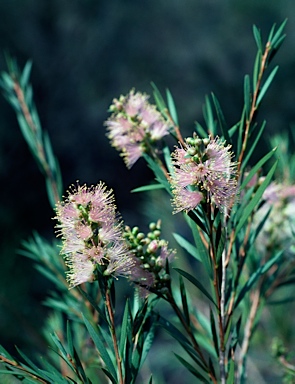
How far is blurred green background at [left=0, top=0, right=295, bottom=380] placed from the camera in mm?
1883

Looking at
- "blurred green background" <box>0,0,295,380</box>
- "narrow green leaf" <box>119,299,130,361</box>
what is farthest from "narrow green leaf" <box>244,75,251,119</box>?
"blurred green background" <box>0,0,295,380</box>

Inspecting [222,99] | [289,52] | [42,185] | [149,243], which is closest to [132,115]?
[149,243]

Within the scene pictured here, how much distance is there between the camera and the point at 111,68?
6.65 feet

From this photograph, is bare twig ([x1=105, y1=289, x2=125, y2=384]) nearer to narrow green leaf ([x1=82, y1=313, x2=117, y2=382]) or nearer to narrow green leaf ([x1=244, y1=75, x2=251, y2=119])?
narrow green leaf ([x1=82, y1=313, x2=117, y2=382])

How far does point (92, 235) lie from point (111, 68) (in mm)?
1903

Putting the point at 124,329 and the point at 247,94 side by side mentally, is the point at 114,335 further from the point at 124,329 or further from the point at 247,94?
the point at 247,94

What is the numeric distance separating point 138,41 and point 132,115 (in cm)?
186

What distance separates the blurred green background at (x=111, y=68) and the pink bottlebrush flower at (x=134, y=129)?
1.51m

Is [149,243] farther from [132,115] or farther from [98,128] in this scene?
[98,128]

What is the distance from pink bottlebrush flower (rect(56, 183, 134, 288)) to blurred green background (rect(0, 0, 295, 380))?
159 cm

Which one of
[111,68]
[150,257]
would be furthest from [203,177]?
[111,68]

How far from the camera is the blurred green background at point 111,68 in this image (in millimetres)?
1883

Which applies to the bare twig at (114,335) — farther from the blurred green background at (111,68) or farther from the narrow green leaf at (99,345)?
the blurred green background at (111,68)

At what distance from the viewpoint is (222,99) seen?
80.3 inches
